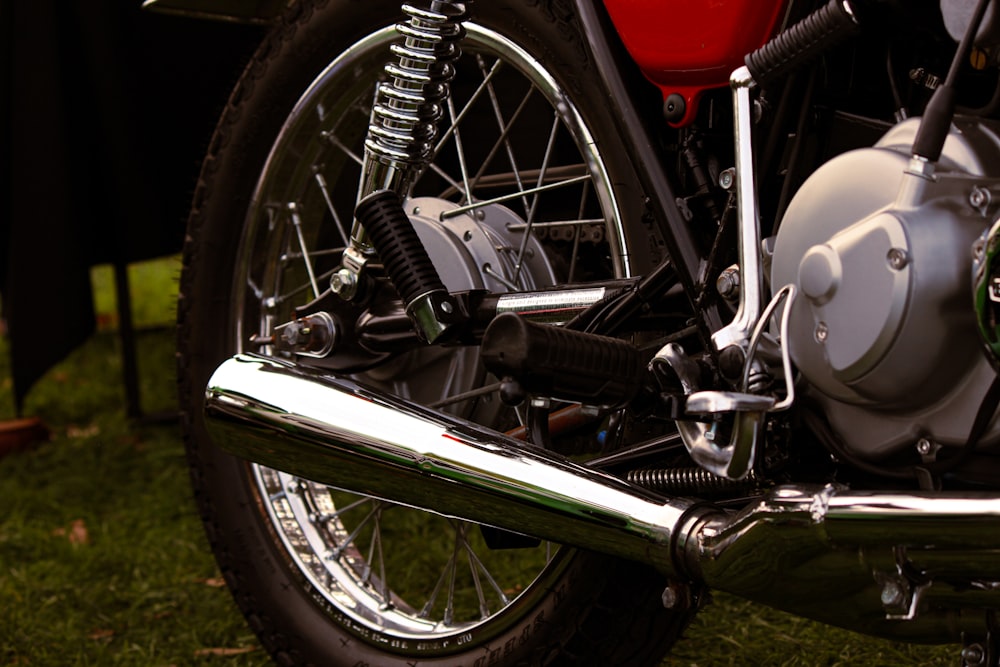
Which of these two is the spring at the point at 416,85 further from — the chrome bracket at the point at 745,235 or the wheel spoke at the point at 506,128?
the chrome bracket at the point at 745,235

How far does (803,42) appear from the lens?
3.15 ft

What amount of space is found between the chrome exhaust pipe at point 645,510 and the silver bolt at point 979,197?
217 millimetres

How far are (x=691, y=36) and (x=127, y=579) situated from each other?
4.57 ft

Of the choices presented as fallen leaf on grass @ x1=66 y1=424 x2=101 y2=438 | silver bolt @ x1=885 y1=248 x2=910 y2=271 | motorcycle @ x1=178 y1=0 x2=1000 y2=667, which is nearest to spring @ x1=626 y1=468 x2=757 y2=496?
motorcycle @ x1=178 y1=0 x2=1000 y2=667

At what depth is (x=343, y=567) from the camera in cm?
160

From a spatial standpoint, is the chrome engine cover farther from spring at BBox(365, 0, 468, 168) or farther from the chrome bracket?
spring at BBox(365, 0, 468, 168)

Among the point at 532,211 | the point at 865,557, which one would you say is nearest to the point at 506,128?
the point at 532,211

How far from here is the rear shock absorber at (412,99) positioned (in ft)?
4.14

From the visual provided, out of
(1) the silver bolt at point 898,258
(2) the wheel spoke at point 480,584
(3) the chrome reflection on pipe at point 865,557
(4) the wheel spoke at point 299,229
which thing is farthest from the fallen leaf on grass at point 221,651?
(1) the silver bolt at point 898,258

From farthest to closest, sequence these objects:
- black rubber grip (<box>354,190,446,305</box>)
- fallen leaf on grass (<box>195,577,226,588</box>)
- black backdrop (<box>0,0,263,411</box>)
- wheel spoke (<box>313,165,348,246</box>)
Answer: black backdrop (<box>0,0,263,411</box>), fallen leaf on grass (<box>195,577,226,588</box>), wheel spoke (<box>313,165,348,246</box>), black rubber grip (<box>354,190,446,305</box>)

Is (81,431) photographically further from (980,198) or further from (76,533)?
(980,198)

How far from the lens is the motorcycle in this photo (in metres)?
0.91

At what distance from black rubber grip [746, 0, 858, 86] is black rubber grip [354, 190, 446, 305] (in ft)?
1.30

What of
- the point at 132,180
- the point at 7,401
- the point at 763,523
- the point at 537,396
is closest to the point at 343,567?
the point at 537,396
